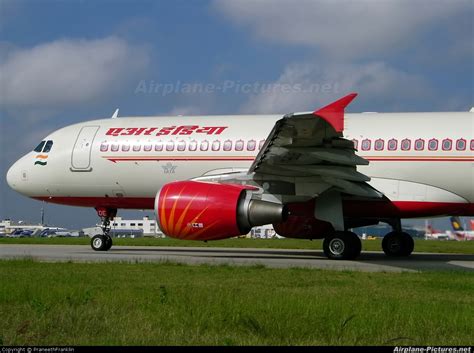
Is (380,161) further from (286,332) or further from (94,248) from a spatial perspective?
(286,332)

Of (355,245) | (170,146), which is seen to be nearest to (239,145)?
(170,146)

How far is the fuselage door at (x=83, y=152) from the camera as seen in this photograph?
21344 mm

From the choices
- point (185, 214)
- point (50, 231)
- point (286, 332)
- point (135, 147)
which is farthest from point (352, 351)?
point (50, 231)

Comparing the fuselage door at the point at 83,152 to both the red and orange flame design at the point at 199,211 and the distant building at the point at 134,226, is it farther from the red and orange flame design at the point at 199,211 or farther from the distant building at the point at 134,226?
the distant building at the point at 134,226

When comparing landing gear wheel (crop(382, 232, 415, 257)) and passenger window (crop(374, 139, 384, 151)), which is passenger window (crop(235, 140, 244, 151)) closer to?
passenger window (crop(374, 139, 384, 151))

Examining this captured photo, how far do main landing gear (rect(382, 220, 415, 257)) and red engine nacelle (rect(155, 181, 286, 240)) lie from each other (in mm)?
5540

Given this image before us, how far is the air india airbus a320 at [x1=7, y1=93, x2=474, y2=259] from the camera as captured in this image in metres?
16.6

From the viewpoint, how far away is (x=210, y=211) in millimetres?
16656

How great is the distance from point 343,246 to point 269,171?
283 centimetres

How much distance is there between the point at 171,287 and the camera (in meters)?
10.4

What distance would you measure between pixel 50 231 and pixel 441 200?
108713mm

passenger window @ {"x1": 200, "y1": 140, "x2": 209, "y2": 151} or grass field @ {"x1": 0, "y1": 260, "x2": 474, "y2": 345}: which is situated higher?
passenger window @ {"x1": 200, "y1": 140, "x2": 209, "y2": 151}

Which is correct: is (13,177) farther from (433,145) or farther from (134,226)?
(134,226)

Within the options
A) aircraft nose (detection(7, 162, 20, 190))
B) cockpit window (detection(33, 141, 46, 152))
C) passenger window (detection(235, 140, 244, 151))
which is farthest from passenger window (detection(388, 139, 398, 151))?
aircraft nose (detection(7, 162, 20, 190))
